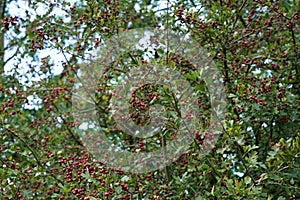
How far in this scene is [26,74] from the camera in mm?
4020

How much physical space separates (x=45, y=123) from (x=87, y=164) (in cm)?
124

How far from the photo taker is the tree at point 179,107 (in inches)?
109

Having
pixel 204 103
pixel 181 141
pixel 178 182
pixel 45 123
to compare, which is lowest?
pixel 178 182

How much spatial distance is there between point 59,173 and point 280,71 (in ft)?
5.68

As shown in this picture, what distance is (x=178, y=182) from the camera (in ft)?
9.59

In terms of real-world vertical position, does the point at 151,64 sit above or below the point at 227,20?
below

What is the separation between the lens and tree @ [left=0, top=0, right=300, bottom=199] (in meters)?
2.76

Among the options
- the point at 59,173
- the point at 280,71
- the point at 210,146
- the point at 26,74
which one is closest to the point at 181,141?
the point at 210,146

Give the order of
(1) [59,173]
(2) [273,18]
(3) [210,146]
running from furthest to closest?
(2) [273,18] < (1) [59,173] < (3) [210,146]

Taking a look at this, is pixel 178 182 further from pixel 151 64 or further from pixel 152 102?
pixel 151 64

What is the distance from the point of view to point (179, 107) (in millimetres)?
2871

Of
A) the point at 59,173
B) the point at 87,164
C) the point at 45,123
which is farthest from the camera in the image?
the point at 45,123

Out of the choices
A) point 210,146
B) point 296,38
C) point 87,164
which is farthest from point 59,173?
point 296,38

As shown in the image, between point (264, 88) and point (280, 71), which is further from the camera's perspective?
point (280, 71)
